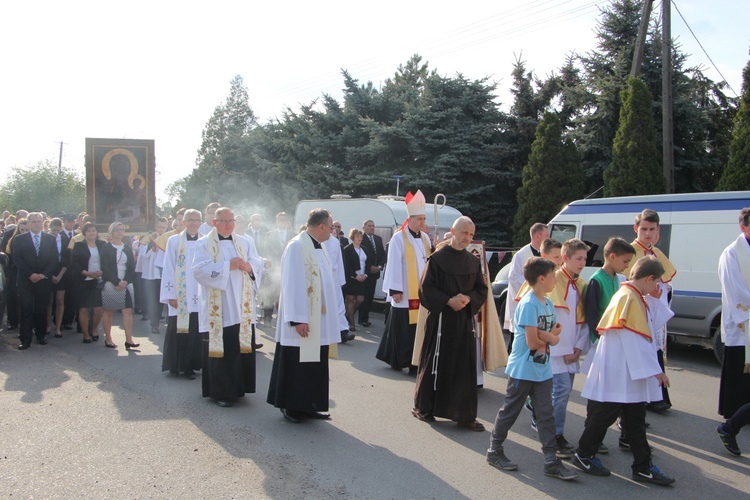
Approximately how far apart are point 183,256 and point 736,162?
1290cm

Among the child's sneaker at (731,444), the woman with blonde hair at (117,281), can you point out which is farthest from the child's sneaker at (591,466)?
the woman with blonde hair at (117,281)

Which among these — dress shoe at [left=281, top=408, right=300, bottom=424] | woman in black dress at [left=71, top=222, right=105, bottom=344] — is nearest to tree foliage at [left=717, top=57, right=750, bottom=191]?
dress shoe at [left=281, top=408, right=300, bottom=424]

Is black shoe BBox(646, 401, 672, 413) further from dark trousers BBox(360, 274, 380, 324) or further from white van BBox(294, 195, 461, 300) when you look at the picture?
white van BBox(294, 195, 461, 300)

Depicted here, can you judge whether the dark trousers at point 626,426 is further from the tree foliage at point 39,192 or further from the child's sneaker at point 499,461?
the tree foliage at point 39,192

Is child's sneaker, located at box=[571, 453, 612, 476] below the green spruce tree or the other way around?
below

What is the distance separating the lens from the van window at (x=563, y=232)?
37.1 feet

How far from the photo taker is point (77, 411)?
6.47 metres

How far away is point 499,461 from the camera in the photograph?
16.3ft

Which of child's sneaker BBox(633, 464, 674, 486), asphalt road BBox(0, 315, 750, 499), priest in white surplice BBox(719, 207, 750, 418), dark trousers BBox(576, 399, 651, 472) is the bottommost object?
asphalt road BBox(0, 315, 750, 499)

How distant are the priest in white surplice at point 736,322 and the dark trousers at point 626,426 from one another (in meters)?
1.66

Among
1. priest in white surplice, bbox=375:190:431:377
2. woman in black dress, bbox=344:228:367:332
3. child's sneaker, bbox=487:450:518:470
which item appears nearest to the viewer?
child's sneaker, bbox=487:450:518:470

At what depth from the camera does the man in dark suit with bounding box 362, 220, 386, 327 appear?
12727 mm

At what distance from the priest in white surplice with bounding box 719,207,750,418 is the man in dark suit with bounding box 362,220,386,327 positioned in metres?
7.54

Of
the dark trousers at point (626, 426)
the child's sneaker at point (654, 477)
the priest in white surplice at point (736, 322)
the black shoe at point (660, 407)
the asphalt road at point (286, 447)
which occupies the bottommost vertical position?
the asphalt road at point (286, 447)
